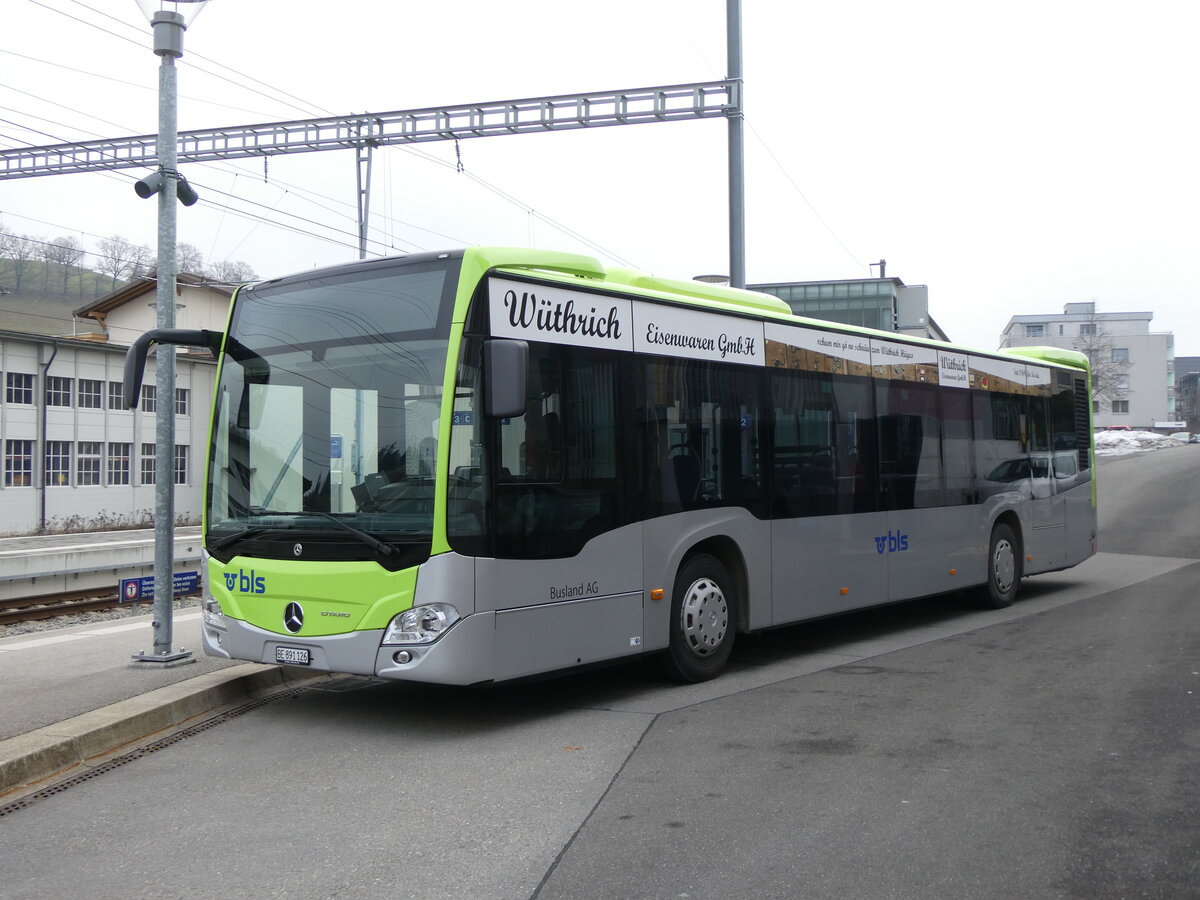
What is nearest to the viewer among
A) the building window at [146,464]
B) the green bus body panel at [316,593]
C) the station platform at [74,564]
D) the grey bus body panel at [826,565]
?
the green bus body panel at [316,593]

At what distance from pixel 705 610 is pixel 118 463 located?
1465 inches

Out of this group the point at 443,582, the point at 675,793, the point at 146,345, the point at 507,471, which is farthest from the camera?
the point at 146,345

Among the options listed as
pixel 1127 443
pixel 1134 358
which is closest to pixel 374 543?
pixel 1127 443

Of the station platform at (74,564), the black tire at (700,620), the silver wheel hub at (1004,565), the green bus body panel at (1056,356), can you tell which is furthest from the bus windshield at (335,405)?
the station platform at (74,564)

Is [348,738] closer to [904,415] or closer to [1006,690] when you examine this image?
[1006,690]

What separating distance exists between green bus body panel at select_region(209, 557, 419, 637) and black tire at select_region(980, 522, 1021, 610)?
8.53m

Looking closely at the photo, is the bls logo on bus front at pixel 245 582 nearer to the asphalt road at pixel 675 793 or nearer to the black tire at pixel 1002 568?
the asphalt road at pixel 675 793

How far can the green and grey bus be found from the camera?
23.0 ft

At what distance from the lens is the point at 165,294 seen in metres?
8.95

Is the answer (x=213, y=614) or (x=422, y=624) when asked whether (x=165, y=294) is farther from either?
(x=422, y=624)

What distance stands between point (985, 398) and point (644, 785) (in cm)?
885

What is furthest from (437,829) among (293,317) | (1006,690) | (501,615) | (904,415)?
(904,415)

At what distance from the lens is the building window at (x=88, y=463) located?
130 feet

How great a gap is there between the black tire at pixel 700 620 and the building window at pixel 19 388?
113ft
